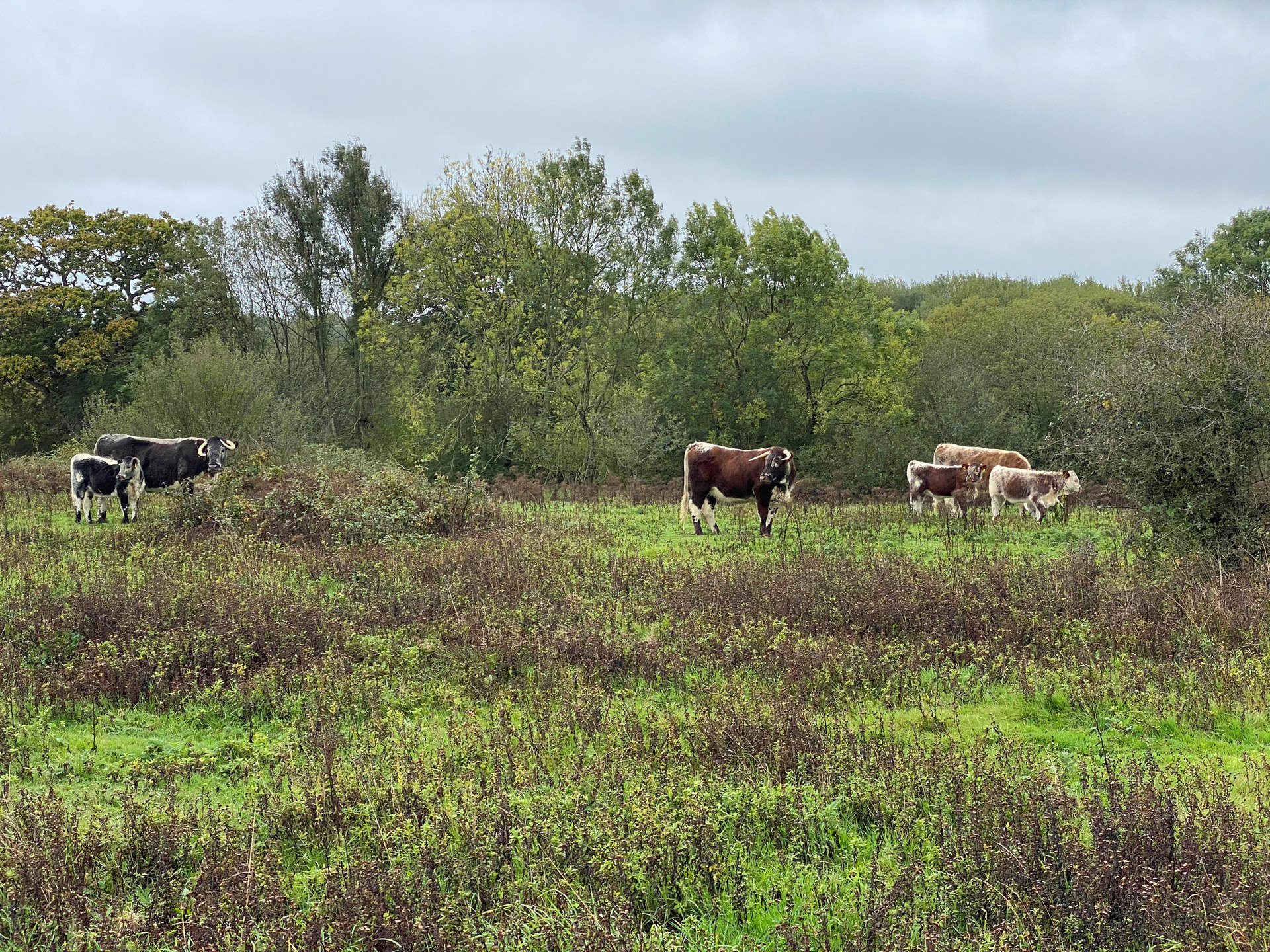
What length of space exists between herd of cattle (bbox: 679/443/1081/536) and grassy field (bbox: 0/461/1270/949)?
15.0 ft

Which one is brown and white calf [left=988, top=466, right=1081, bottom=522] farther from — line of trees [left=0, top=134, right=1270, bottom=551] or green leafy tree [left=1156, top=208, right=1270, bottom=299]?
green leafy tree [left=1156, top=208, right=1270, bottom=299]

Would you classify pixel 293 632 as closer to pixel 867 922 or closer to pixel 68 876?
pixel 68 876

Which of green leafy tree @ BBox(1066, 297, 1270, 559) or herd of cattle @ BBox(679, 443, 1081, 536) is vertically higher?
green leafy tree @ BBox(1066, 297, 1270, 559)

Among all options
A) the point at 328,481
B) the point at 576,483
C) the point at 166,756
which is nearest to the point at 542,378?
the point at 576,483

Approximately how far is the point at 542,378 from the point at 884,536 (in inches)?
695

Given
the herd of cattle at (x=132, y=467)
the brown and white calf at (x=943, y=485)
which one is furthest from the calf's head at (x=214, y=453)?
the brown and white calf at (x=943, y=485)

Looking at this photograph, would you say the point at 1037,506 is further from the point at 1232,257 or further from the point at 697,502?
the point at 1232,257

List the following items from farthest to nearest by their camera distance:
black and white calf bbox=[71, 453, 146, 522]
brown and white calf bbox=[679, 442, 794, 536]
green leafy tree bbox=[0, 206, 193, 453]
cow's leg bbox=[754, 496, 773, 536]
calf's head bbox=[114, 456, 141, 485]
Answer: green leafy tree bbox=[0, 206, 193, 453], calf's head bbox=[114, 456, 141, 485], black and white calf bbox=[71, 453, 146, 522], brown and white calf bbox=[679, 442, 794, 536], cow's leg bbox=[754, 496, 773, 536]

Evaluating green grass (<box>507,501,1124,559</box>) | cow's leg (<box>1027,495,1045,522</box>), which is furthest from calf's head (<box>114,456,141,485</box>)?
cow's leg (<box>1027,495,1045,522</box>)

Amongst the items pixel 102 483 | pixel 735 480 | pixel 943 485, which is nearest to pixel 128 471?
pixel 102 483

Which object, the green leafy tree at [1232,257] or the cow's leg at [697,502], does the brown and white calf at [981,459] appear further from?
the green leafy tree at [1232,257]

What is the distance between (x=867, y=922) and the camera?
3984mm

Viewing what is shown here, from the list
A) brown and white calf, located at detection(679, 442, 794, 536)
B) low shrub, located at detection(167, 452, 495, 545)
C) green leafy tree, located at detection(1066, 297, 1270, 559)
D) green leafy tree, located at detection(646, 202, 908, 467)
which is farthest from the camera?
Answer: green leafy tree, located at detection(646, 202, 908, 467)

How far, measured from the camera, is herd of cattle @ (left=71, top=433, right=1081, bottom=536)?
18.3 meters
